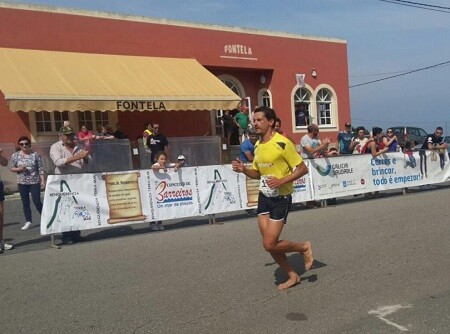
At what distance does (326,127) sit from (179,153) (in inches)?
443

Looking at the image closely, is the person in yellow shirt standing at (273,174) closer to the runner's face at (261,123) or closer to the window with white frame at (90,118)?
the runner's face at (261,123)

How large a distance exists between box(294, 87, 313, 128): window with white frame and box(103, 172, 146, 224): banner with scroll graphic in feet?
47.4

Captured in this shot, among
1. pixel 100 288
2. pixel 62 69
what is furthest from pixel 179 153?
pixel 100 288

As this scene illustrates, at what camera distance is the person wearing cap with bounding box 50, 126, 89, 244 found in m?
7.77

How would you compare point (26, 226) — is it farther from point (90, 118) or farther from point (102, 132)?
point (90, 118)

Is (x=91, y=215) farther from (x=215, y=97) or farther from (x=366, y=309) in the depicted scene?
(x=215, y=97)

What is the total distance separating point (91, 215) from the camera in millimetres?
7707

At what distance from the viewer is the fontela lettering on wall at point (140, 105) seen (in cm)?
1411

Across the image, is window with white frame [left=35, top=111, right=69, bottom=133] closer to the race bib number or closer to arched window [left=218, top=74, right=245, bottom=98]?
arched window [left=218, top=74, right=245, bottom=98]

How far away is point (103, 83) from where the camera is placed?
1444cm

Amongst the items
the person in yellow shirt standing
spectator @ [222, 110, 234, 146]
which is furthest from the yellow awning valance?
the person in yellow shirt standing

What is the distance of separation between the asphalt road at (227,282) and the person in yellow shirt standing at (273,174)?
62 centimetres

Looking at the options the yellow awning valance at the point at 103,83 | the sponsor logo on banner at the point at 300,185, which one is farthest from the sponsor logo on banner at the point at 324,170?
the yellow awning valance at the point at 103,83

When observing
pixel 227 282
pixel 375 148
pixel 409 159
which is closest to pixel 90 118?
pixel 375 148
